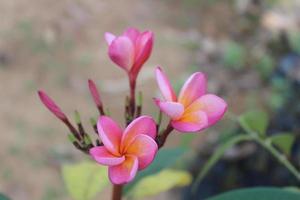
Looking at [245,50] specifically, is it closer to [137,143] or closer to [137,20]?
[137,20]

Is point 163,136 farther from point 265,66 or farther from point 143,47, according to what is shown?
point 265,66

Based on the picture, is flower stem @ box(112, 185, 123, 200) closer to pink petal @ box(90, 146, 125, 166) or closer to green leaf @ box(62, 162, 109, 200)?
pink petal @ box(90, 146, 125, 166)

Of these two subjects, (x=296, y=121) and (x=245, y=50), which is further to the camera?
(x=245, y=50)

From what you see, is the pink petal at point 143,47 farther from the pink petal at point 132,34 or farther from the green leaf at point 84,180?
the green leaf at point 84,180

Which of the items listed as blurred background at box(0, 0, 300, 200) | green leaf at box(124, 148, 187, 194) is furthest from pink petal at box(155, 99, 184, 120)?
blurred background at box(0, 0, 300, 200)

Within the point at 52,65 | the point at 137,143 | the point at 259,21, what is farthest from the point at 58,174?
the point at 137,143
